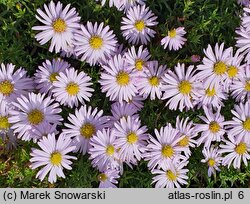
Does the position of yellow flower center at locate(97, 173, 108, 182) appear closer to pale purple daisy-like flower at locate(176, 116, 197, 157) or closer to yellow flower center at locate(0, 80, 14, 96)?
pale purple daisy-like flower at locate(176, 116, 197, 157)

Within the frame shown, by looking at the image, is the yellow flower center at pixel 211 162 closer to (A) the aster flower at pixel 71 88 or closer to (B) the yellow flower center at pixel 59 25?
(A) the aster flower at pixel 71 88

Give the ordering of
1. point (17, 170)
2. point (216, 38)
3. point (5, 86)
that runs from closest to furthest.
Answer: point (5, 86) < point (17, 170) < point (216, 38)

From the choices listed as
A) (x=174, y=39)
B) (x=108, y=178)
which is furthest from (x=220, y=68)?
(x=108, y=178)

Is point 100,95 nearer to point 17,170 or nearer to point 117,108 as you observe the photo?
point 117,108

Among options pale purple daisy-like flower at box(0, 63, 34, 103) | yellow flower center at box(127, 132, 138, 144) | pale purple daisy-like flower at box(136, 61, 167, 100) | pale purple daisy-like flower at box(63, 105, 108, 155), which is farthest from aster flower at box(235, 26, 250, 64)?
pale purple daisy-like flower at box(0, 63, 34, 103)

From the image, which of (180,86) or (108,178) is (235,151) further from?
(108,178)

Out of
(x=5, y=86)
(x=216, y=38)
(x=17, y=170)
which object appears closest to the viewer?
(x=5, y=86)
